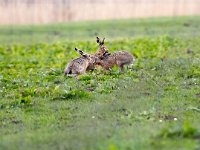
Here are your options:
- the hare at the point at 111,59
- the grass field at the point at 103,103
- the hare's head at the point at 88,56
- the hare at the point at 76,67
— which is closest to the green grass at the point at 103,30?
the grass field at the point at 103,103

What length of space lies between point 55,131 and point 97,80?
4.16 meters

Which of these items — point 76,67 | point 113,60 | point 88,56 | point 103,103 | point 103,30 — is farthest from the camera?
point 103,30

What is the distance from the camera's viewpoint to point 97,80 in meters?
12.5

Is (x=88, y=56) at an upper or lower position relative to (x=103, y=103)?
upper

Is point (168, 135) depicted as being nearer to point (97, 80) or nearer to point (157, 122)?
point (157, 122)

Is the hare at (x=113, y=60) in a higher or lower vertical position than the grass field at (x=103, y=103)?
higher

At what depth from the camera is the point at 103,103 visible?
33.2 ft

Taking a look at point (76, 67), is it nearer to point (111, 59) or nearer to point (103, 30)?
point (111, 59)

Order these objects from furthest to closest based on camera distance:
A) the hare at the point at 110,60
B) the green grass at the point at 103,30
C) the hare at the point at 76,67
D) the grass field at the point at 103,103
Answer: the green grass at the point at 103,30 → the hare at the point at 110,60 → the hare at the point at 76,67 → the grass field at the point at 103,103

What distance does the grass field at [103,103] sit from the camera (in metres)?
7.53

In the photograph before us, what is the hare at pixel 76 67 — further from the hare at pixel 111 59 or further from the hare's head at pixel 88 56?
the hare at pixel 111 59

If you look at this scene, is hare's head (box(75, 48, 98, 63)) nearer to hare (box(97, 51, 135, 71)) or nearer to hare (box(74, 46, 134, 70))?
hare (box(74, 46, 134, 70))

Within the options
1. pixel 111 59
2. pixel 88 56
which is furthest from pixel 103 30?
pixel 88 56

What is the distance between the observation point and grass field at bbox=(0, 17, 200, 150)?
7.53 m
